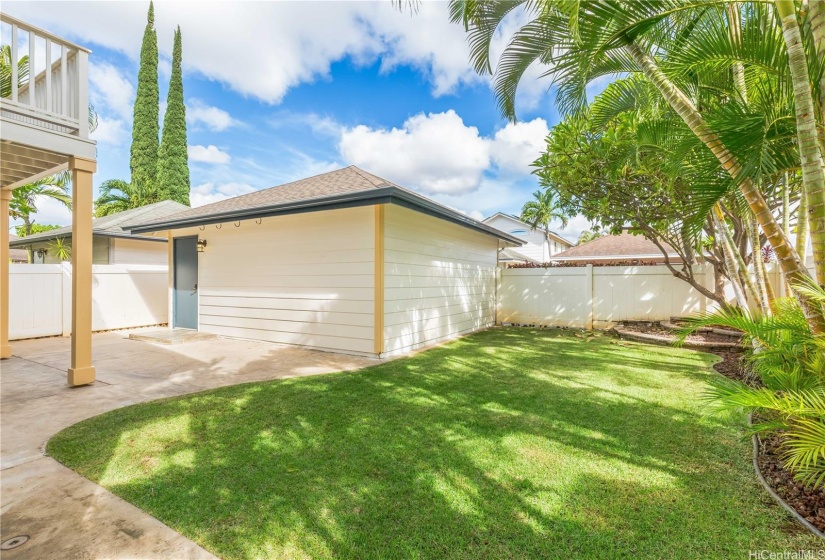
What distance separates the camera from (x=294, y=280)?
6.93 m

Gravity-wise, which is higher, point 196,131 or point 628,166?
point 196,131

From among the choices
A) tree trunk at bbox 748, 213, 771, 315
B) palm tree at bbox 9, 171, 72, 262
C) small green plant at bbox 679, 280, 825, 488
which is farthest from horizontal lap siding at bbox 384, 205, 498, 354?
palm tree at bbox 9, 171, 72, 262

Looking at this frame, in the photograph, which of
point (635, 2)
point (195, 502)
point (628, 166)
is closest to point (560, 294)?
point (628, 166)

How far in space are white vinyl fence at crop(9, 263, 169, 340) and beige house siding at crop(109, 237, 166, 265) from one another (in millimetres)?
1910

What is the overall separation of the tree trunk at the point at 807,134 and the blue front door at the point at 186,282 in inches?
384

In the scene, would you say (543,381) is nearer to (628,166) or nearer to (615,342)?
(615,342)

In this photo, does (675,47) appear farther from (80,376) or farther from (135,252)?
(135,252)

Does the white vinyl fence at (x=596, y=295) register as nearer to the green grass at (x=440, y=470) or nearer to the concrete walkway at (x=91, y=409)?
the green grass at (x=440, y=470)

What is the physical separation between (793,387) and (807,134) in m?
1.57

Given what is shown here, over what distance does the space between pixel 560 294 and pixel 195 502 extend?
9.12m

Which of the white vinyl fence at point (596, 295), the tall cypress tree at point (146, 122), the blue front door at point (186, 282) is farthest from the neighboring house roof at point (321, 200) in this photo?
the tall cypress tree at point (146, 122)

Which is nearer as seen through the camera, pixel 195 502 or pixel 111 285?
pixel 195 502

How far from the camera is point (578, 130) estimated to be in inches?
273

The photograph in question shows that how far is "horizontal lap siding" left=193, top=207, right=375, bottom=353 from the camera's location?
618cm
